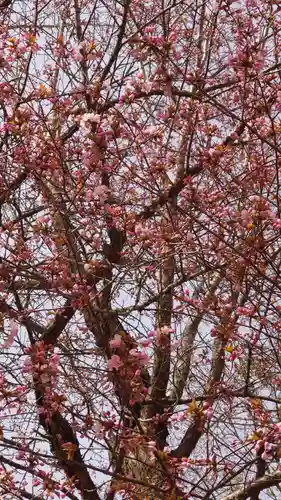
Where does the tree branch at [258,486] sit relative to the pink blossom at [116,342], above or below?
below

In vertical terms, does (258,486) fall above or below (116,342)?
below

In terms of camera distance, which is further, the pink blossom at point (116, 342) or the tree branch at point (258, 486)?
the tree branch at point (258, 486)

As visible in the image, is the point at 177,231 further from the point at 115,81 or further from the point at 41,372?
the point at 115,81

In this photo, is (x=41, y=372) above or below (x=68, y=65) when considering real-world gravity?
below

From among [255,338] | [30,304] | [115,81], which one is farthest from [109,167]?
[30,304]

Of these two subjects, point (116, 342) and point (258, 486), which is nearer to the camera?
point (116, 342)

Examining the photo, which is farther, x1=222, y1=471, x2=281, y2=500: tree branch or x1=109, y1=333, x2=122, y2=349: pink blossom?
x1=222, y1=471, x2=281, y2=500: tree branch

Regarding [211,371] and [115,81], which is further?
[211,371]

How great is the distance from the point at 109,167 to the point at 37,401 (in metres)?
1.44

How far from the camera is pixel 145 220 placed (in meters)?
4.59

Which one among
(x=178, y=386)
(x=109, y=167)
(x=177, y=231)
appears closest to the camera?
(x=177, y=231)

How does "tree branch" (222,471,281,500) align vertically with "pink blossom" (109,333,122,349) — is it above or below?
below

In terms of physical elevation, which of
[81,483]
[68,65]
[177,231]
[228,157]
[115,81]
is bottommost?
[81,483]

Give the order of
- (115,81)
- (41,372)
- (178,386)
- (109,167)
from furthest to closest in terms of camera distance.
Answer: (178,386), (115,81), (109,167), (41,372)
